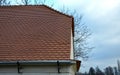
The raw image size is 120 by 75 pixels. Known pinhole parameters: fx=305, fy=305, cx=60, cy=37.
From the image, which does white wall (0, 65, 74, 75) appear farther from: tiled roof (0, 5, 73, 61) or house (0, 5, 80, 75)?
tiled roof (0, 5, 73, 61)

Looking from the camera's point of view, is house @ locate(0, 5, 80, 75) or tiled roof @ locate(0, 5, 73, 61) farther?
tiled roof @ locate(0, 5, 73, 61)

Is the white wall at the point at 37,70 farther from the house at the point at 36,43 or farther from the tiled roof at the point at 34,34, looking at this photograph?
the tiled roof at the point at 34,34

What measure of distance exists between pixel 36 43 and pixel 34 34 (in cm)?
90

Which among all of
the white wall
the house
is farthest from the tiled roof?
the white wall

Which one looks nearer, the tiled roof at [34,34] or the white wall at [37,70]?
the white wall at [37,70]

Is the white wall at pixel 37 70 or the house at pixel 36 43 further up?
the house at pixel 36 43

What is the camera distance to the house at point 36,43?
38.3ft

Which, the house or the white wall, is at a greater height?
the house

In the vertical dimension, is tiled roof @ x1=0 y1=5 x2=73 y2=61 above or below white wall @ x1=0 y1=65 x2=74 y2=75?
above

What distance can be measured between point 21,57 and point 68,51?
6.14 feet

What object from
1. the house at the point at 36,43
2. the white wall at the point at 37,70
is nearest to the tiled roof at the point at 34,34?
the house at the point at 36,43

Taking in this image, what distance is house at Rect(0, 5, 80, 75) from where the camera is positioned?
11.7m

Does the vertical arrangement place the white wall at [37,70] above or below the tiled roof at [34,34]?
below

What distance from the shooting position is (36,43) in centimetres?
1280
